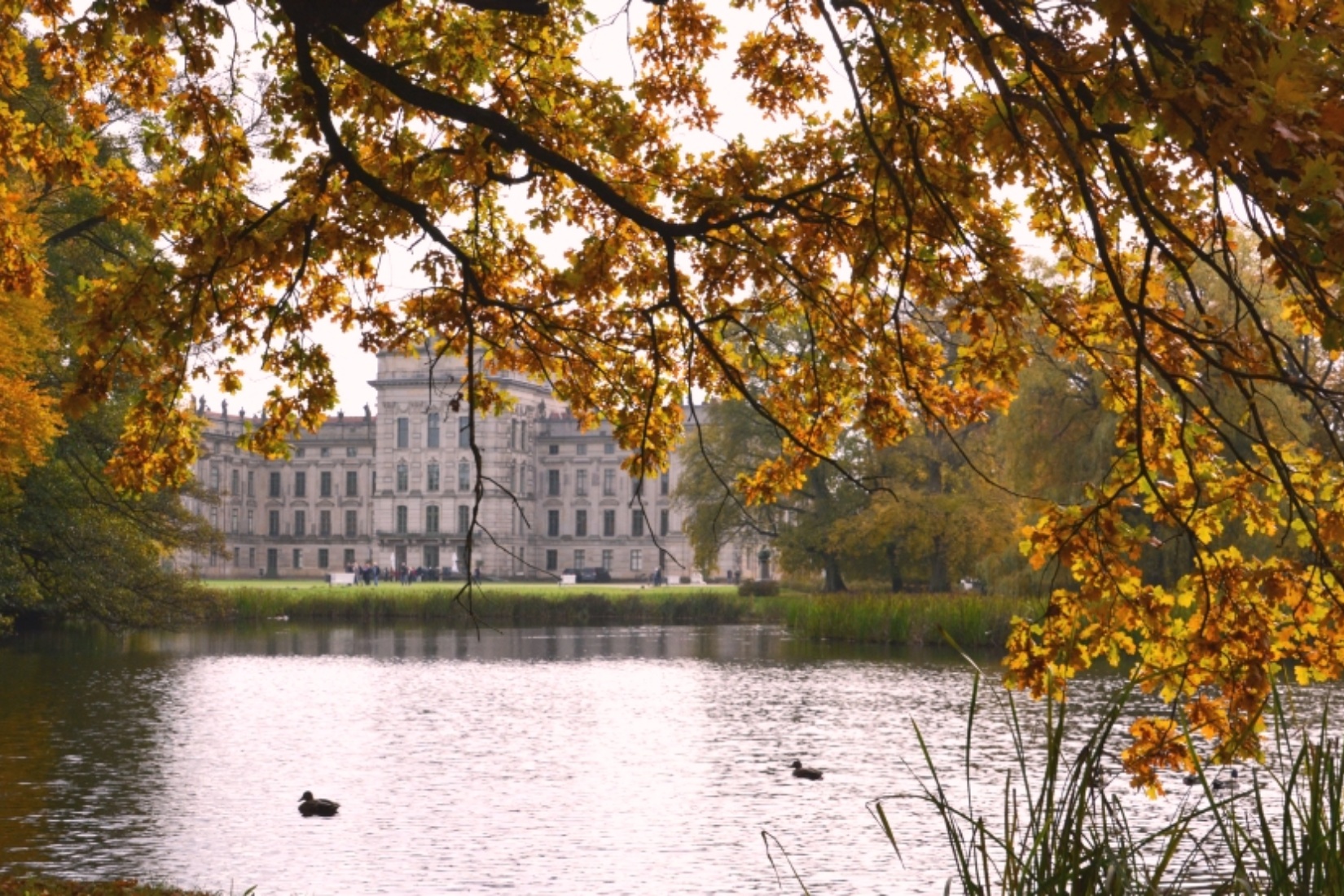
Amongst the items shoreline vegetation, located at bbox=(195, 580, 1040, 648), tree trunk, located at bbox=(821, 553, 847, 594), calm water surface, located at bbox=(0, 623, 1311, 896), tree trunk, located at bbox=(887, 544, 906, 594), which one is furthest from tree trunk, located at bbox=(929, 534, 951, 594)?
calm water surface, located at bbox=(0, 623, 1311, 896)

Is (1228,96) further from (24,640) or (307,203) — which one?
(24,640)

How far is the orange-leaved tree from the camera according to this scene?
4.76 meters

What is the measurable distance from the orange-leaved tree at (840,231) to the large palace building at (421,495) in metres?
83.9

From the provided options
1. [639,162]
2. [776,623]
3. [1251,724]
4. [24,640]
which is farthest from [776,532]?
[1251,724]

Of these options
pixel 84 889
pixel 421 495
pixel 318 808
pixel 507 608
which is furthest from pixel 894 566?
pixel 421 495

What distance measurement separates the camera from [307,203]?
876 centimetres

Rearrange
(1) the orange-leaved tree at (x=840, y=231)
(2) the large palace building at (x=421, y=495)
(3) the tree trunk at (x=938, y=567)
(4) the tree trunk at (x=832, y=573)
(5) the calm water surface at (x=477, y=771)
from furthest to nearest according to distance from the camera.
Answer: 1. (2) the large palace building at (x=421, y=495)
2. (4) the tree trunk at (x=832, y=573)
3. (3) the tree trunk at (x=938, y=567)
4. (5) the calm water surface at (x=477, y=771)
5. (1) the orange-leaved tree at (x=840, y=231)

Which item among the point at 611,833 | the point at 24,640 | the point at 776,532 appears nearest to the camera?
the point at 611,833

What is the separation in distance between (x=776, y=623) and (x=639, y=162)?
128 feet

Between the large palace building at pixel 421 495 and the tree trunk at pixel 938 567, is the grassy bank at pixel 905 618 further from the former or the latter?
the large palace building at pixel 421 495

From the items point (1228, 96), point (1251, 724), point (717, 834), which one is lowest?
point (717, 834)

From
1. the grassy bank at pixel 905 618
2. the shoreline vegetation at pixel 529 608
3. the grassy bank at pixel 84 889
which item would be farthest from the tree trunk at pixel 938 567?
the grassy bank at pixel 84 889

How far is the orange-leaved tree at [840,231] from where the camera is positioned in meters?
4.76

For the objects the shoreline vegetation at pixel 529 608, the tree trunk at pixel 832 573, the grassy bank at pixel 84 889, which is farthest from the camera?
the tree trunk at pixel 832 573
